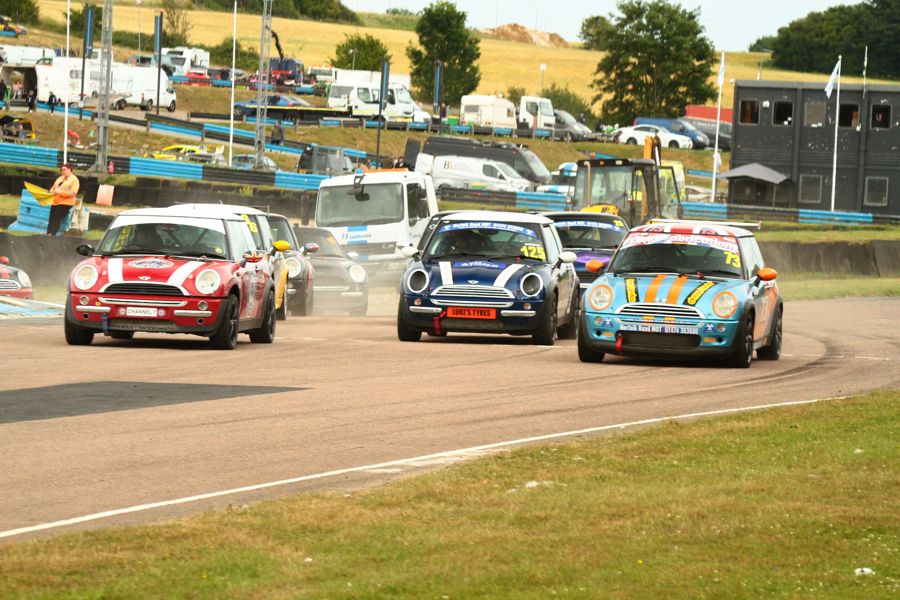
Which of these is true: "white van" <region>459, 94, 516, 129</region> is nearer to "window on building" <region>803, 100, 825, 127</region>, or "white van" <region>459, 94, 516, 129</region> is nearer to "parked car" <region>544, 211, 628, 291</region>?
"window on building" <region>803, 100, 825, 127</region>

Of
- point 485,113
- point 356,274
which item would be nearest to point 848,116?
point 485,113

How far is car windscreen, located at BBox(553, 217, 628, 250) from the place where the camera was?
25453mm

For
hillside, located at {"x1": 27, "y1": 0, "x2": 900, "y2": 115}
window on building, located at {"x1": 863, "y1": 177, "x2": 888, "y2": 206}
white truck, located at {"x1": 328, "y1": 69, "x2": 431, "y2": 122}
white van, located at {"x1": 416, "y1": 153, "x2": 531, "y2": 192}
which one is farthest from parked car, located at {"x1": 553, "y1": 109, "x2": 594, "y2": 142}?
hillside, located at {"x1": 27, "y1": 0, "x2": 900, "y2": 115}

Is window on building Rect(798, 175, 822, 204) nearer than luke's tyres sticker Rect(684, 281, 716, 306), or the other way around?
luke's tyres sticker Rect(684, 281, 716, 306)

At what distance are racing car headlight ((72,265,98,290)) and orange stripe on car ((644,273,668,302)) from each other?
580 cm

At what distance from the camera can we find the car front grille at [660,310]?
16375 mm

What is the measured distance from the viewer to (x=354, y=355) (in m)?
17.2

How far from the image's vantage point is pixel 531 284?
18953 mm

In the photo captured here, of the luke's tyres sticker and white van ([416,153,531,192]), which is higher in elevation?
white van ([416,153,531,192])

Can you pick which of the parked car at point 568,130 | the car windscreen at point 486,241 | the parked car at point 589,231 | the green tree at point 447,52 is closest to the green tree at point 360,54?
the green tree at point 447,52

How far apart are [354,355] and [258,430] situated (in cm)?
615

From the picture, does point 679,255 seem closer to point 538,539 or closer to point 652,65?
point 538,539

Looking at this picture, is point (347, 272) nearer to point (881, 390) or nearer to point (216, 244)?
point (216, 244)

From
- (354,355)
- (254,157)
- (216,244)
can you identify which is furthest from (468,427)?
(254,157)
